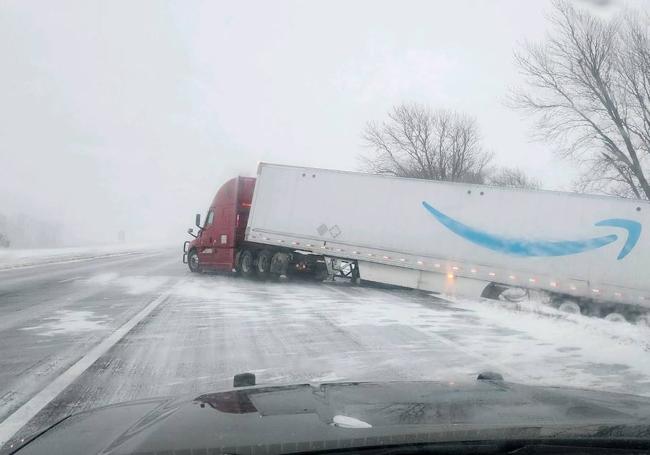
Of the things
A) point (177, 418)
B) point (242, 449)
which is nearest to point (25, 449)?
point (177, 418)

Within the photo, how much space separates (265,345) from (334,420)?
6.02 metres

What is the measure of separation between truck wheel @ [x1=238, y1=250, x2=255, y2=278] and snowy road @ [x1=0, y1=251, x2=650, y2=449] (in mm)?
6252

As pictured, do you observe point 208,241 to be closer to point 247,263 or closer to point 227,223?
point 227,223

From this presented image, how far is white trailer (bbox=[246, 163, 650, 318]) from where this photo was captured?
1392cm

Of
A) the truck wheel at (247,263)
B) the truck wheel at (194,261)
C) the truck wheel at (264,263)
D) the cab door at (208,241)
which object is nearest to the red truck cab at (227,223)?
the cab door at (208,241)

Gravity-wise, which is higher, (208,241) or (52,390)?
(208,241)

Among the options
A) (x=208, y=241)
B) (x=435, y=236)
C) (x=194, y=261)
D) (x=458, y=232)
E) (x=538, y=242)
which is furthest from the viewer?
(x=194, y=261)

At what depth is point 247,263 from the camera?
21594 mm

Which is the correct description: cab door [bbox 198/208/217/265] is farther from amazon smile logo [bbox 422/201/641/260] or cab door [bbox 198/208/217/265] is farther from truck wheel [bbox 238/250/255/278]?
amazon smile logo [bbox 422/201/641/260]

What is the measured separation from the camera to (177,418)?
2.78 m

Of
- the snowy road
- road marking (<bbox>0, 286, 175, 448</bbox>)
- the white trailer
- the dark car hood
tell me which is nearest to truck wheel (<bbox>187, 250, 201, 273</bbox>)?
the white trailer

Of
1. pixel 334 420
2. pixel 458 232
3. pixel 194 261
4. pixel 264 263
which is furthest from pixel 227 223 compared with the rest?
pixel 334 420

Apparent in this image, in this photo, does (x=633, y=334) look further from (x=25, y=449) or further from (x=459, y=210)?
(x=25, y=449)

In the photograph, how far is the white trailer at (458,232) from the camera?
13.9 metres
